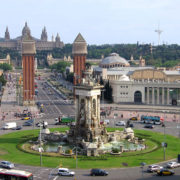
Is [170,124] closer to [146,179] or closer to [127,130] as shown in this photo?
[127,130]

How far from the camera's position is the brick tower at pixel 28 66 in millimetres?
128875

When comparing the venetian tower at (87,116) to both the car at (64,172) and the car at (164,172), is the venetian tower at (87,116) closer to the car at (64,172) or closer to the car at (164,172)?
the car at (64,172)

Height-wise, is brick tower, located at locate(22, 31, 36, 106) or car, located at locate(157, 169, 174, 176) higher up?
brick tower, located at locate(22, 31, 36, 106)

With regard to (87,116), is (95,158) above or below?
below

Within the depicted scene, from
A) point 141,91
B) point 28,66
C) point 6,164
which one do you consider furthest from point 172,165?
point 28,66

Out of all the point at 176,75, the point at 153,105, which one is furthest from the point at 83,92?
the point at 176,75

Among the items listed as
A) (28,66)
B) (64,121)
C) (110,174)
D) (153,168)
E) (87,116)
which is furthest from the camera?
(28,66)

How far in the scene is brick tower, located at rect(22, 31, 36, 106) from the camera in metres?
129

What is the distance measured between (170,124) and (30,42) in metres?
58.2

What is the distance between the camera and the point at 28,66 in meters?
130

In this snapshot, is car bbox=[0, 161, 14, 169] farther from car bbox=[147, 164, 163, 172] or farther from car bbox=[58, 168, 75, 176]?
car bbox=[147, 164, 163, 172]

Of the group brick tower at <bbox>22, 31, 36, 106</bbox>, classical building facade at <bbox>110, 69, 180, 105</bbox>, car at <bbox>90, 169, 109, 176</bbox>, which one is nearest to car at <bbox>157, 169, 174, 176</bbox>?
car at <bbox>90, 169, 109, 176</bbox>

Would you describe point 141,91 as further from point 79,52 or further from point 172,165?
point 172,165

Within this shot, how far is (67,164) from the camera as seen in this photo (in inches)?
2233
